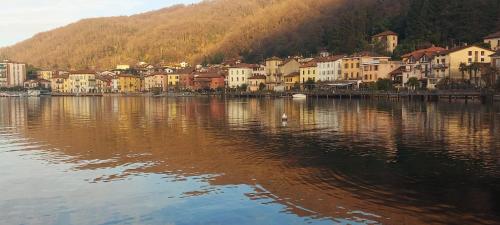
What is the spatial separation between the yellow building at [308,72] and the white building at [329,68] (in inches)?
48.5

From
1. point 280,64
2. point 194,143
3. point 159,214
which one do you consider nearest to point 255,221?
point 159,214

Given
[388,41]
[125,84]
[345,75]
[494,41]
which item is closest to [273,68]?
[345,75]

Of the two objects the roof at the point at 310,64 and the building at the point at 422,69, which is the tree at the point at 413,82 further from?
the roof at the point at 310,64

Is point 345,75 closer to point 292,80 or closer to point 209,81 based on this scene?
point 292,80

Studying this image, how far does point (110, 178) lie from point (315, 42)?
148 m

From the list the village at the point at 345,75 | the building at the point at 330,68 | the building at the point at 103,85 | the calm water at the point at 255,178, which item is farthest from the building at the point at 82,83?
the calm water at the point at 255,178

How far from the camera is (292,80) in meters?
130

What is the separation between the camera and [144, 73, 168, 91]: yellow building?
17525 centimetres

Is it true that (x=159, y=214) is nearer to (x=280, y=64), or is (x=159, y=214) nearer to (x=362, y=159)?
(x=362, y=159)

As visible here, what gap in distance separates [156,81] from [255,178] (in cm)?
16306

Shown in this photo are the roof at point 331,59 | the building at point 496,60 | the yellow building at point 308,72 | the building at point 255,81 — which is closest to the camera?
the building at point 496,60

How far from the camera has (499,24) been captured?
4070 inches

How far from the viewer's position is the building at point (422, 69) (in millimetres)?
90750

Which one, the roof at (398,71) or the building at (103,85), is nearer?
the roof at (398,71)
